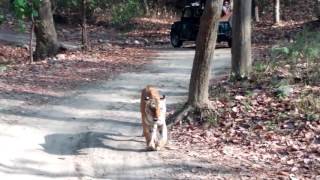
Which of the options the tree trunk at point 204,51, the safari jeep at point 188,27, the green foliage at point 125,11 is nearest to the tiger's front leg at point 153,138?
the tree trunk at point 204,51

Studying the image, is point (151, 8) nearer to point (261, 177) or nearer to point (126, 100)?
point (126, 100)

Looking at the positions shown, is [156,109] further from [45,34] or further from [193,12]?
[193,12]

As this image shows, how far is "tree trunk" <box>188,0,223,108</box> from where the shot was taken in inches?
380

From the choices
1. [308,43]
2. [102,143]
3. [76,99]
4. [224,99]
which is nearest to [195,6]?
[308,43]

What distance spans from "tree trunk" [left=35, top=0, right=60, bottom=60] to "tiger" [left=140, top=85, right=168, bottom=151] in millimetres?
13319

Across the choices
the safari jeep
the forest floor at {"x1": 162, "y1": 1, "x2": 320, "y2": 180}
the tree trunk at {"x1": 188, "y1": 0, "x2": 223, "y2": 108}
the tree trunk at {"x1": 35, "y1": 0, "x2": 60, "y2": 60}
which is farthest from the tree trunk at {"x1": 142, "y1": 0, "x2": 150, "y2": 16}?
the tree trunk at {"x1": 188, "y1": 0, "x2": 223, "y2": 108}

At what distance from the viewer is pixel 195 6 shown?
2486cm

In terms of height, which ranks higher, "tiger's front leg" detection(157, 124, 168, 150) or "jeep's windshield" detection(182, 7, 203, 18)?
"jeep's windshield" detection(182, 7, 203, 18)

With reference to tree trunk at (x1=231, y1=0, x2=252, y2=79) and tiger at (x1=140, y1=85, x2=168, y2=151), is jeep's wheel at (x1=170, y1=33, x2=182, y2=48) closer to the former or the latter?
tree trunk at (x1=231, y1=0, x2=252, y2=79)

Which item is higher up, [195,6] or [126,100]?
→ [195,6]

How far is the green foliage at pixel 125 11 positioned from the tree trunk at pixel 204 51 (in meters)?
27.5

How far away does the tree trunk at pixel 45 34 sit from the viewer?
2127 centimetres

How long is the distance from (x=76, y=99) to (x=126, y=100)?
1.14m

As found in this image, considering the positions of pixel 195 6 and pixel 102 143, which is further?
pixel 195 6
